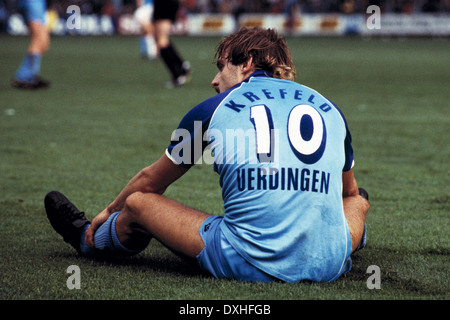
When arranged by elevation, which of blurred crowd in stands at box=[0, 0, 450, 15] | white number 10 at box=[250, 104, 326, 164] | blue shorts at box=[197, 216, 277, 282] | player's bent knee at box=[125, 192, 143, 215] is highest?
white number 10 at box=[250, 104, 326, 164]

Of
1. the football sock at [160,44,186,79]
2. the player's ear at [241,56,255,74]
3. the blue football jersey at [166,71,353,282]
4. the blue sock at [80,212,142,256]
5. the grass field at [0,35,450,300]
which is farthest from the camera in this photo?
the football sock at [160,44,186,79]

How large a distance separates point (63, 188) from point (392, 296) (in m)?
3.01

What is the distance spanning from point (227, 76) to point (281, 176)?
1.95 feet

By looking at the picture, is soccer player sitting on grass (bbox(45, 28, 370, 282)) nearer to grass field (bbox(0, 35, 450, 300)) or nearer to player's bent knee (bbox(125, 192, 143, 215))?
player's bent knee (bbox(125, 192, 143, 215))

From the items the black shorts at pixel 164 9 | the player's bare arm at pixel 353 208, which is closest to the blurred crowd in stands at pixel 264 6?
the black shorts at pixel 164 9

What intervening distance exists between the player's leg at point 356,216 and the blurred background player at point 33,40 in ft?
30.2

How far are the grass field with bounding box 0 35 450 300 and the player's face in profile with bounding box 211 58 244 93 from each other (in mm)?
872

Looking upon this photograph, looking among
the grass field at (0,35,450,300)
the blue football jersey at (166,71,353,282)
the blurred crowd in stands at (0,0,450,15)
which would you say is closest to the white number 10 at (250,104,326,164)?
the blue football jersey at (166,71,353,282)

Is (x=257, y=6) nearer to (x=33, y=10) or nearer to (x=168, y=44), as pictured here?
(x=168, y=44)

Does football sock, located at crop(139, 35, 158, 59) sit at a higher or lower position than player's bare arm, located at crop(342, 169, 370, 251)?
lower

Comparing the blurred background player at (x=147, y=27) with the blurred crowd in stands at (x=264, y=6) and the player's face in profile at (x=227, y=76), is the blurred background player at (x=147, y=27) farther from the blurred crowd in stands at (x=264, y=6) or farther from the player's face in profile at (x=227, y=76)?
the blurred crowd in stands at (x=264, y=6)

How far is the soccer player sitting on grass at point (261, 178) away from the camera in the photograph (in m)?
3.13

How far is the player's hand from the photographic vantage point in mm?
3627

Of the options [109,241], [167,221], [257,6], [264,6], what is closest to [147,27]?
[109,241]
